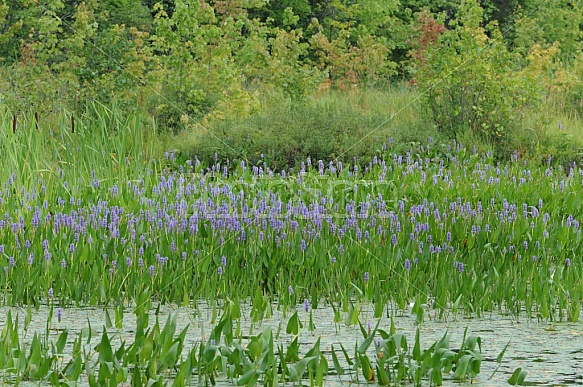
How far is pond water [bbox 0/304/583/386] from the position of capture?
3.59 m

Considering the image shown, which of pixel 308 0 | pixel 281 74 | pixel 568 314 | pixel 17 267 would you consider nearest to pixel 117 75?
pixel 281 74

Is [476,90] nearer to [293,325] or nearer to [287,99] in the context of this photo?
[287,99]

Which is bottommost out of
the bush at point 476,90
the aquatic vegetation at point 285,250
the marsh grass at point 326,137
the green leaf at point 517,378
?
the green leaf at point 517,378

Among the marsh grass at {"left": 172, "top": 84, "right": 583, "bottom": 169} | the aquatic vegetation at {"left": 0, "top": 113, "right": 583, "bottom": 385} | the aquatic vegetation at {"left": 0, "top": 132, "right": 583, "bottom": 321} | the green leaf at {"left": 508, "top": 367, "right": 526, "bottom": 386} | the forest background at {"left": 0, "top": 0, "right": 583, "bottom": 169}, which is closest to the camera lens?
the green leaf at {"left": 508, "top": 367, "right": 526, "bottom": 386}

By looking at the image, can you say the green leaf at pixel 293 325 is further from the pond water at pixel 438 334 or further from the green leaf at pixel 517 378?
the green leaf at pixel 517 378

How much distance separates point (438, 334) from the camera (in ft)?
14.0

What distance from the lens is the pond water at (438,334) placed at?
3588 millimetres

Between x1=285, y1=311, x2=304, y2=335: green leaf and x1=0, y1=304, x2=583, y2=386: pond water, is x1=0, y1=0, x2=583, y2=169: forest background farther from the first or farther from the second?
x1=285, y1=311, x2=304, y2=335: green leaf

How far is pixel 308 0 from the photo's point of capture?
1081 inches

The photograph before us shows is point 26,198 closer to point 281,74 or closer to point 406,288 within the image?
point 406,288

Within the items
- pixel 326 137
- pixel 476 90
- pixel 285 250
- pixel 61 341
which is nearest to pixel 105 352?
pixel 61 341

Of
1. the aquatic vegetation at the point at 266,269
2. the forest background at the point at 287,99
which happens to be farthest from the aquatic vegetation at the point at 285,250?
the forest background at the point at 287,99

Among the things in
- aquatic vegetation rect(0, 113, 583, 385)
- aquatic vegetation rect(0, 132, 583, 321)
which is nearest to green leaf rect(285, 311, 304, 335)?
aquatic vegetation rect(0, 113, 583, 385)

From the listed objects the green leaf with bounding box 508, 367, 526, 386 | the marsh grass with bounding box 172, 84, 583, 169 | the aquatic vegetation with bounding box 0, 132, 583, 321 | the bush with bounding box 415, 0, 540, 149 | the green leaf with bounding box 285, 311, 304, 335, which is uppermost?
the bush with bounding box 415, 0, 540, 149
